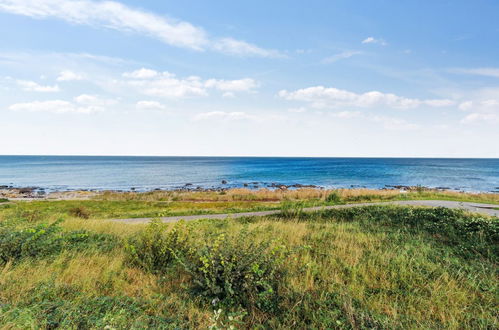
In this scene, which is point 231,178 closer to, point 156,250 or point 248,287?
point 156,250

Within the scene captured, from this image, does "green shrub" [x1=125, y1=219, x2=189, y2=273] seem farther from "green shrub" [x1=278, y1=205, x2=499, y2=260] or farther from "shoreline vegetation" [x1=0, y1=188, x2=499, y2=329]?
"green shrub" [x1=278, y1=205, x2=499, y2=260]

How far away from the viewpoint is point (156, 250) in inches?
222

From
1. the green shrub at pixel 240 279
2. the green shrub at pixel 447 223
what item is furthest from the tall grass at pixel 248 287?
the green shrub at pixel 447 223

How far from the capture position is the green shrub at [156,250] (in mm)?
5301

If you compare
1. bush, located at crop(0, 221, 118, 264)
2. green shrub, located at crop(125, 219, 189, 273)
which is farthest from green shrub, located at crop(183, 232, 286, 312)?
bush, located at crop(0, 221, 118, 264)

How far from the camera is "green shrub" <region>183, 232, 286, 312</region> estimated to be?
3873 millimetres

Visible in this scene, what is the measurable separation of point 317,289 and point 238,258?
1.44 metres

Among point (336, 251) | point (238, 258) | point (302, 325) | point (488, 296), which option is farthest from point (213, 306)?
point (488, 296)

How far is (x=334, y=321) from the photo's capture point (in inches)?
132

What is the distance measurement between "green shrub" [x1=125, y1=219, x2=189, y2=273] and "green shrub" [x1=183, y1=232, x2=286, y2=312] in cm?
104

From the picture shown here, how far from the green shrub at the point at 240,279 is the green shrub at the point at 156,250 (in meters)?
1.04

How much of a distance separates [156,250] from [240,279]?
2343mm

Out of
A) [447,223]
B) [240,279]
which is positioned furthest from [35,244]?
A: [447,223]

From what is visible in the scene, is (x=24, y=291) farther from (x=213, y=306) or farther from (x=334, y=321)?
Answer: (x=334, y=321)
